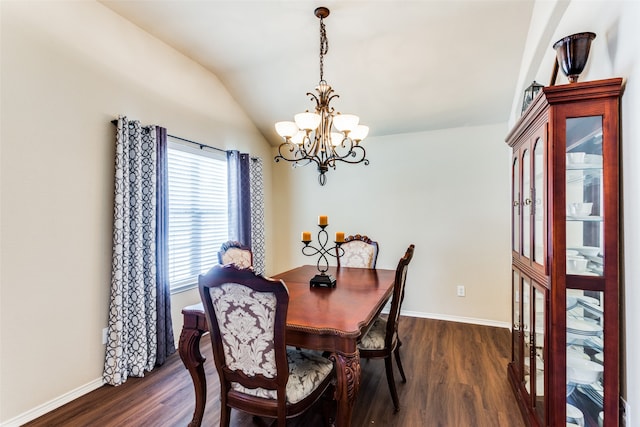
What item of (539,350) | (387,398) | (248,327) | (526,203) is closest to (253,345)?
(248,327)

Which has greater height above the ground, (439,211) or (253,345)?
(439,211)

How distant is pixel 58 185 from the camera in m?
2.24

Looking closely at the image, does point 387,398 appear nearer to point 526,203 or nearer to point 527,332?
point 527,332

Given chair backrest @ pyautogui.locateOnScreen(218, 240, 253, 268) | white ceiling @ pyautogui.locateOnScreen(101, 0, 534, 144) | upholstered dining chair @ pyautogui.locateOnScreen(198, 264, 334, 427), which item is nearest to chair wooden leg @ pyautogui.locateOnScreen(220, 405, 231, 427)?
upholstered dining chair @ pyautogui.locateOnScreen(198, 264, 334, 427)

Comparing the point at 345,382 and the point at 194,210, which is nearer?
the point at 345,382

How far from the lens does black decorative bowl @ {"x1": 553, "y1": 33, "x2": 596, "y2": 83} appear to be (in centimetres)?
151

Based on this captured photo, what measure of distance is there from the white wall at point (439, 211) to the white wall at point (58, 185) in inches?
93.6

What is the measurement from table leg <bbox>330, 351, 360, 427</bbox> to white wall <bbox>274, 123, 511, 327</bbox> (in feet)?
8.97

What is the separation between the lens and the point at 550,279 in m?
1.52

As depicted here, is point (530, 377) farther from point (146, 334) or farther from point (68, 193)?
point (68, 193)

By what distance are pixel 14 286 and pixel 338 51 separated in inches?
124

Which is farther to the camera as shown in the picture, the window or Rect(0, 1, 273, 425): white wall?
the window

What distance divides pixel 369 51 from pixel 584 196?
2.27 metres

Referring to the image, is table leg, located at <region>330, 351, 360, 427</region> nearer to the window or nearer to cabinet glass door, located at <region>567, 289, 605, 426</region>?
cabinet glass door, located at <region>567, 289, 605, 426</region>
